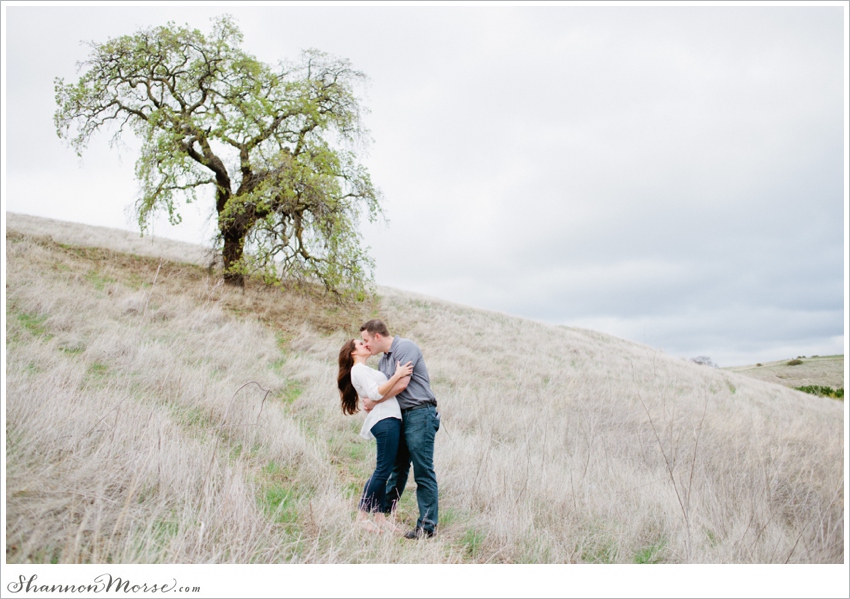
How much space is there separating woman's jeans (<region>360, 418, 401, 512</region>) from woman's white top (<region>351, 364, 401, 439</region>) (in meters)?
0.06

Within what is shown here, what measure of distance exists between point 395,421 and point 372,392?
1.24ft

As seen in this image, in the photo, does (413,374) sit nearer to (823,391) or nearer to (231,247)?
(231,247)

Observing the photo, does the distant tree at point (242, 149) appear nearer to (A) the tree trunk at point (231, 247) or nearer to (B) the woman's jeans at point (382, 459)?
(A) the tree trunk at point (231, 247)

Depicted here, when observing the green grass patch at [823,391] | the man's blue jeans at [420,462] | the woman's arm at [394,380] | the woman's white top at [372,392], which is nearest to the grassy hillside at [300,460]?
the man's blue jeans at [420,462]

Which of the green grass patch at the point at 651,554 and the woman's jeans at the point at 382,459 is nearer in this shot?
A: the green grass patch at the point at 651,554

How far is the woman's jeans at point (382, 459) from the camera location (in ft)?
14.1

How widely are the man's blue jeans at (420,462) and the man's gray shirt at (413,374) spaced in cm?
10

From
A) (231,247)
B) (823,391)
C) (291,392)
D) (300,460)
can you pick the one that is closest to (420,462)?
(300,460)

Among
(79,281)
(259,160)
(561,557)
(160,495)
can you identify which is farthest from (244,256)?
(561,557)

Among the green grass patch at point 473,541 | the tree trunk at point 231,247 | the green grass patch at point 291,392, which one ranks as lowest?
the green grass patch at point 473,541

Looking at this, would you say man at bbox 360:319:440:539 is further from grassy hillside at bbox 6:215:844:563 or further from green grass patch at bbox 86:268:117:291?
green grass patch at bbox 86:268:117:291

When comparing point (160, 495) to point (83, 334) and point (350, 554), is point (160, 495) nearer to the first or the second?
point (350, 554)

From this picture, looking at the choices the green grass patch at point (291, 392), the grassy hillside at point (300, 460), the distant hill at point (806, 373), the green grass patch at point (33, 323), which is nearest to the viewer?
the grassy hillside at point (300, 460)

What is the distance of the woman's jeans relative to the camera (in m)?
4.29
